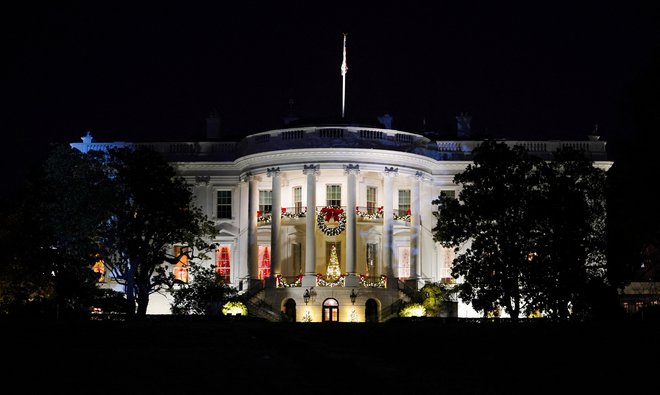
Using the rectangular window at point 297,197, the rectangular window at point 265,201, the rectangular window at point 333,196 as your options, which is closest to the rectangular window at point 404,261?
the rectangular window at point 333,196

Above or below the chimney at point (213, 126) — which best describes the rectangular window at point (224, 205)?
below

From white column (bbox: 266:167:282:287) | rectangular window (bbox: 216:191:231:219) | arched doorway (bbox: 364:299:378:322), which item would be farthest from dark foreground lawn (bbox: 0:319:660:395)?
rectangular window (bbox: 216:191:231:219)

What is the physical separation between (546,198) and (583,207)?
1823mm

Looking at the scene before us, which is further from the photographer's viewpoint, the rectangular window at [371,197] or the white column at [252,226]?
the rectangular window at [371,197]

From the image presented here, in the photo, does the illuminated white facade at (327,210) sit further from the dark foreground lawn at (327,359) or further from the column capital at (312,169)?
the dark foreground lawn at (327,359)

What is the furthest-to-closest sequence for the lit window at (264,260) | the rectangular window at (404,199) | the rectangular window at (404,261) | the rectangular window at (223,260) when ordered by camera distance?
the rectangular window at (223,260)
the lit window at (264,260)
the rectangular window at (404,199)
the rectangular window at (404,261)

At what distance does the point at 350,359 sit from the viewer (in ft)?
107

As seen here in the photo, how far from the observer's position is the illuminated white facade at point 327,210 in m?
66.9

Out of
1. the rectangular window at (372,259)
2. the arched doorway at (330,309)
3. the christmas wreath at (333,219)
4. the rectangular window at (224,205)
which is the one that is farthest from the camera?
the rectangular window at (224,205)

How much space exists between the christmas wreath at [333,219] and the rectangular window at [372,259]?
3276 mm

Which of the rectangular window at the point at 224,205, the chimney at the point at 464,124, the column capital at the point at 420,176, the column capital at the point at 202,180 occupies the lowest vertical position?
the rectangular window at the point at 224,205

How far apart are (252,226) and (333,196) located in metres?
5.21

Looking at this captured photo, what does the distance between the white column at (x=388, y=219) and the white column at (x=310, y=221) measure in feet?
13.4

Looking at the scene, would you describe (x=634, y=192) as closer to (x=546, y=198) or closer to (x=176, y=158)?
(x=546, y=198)
